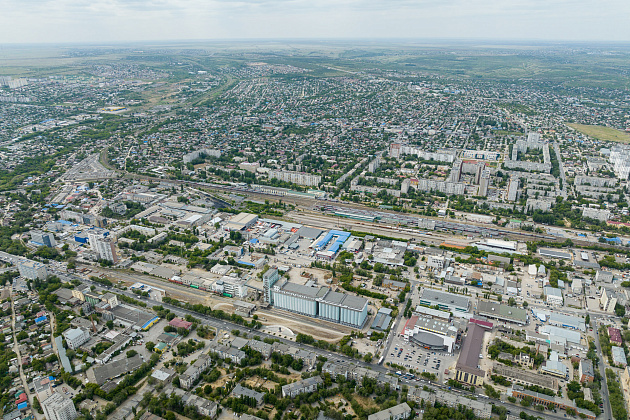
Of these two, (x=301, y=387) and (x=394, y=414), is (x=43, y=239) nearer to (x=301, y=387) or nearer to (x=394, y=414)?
(x=301, y=387)

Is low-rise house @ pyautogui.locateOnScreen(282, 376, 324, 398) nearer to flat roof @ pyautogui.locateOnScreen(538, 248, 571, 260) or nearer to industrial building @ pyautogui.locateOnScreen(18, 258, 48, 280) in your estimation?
industrial building @ pyautogui.locateOnScreen(18, 258, 48, 280)

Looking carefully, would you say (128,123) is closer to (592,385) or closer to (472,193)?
(472,193)

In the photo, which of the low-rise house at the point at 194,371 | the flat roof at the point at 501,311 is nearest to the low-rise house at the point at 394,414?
the low-rise house at the point at 194,371

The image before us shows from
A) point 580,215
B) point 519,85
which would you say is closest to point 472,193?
point 580,215

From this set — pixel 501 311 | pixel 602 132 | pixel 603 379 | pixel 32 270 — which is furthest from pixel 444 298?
pixel 602 132

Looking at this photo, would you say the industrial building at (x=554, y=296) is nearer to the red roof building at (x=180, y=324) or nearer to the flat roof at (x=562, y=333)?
the flat roof at (x=562, y=333)

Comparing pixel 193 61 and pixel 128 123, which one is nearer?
pixel 128 123
